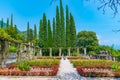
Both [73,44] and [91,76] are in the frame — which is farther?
[73,44]

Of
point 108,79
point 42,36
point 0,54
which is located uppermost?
point 42,36

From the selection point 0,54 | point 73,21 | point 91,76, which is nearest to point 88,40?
point 73,21

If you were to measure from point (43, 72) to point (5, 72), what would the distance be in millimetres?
2137

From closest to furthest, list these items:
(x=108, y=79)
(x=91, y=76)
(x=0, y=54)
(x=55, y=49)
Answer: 1. (x=108, y=79)
2. (x=91, y=76)
3. (x=0, y=54)
4. (x=55, y=49)

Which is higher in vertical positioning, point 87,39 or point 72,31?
point 72,31

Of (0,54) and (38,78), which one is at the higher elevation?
(0,54)

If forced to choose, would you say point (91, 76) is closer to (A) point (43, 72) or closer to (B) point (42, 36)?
(A) point (43, 72)

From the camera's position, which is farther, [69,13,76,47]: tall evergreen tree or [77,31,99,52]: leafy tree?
[77,31,99,52]: leafy tree

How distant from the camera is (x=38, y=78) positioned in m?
12.7

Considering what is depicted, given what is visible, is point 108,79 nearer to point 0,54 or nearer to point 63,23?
point 0,54

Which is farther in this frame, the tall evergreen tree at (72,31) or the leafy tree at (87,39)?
the leafy tree at (87,39)

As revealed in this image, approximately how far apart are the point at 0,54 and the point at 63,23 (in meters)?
35.7

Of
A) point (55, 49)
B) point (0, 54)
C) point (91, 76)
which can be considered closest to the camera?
point (91, 76)

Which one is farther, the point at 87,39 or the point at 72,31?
the point at 87,39
